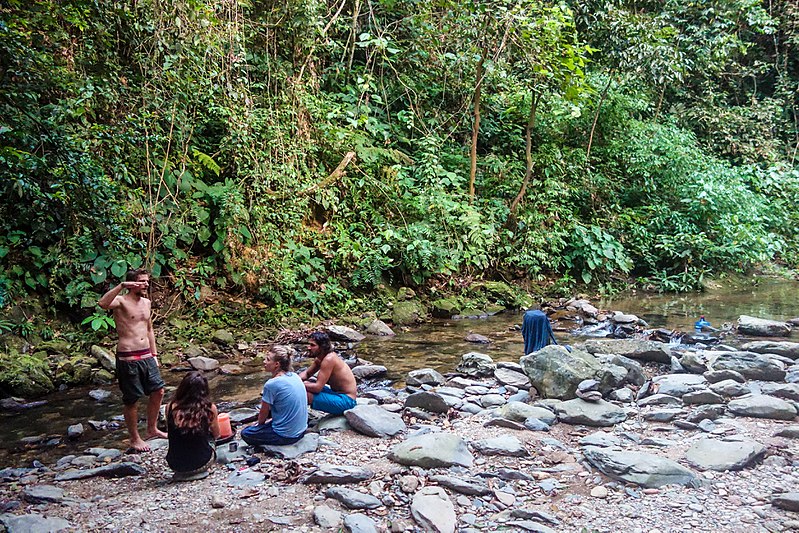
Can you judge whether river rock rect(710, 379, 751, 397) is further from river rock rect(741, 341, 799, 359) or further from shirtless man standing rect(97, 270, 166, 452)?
shirtless man standing rect(97, 270, 166, 452)

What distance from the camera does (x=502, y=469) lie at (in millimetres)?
4301

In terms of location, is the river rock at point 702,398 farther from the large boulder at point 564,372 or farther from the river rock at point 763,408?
the large boulder at point 564,372

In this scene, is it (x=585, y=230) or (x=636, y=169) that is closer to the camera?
(x=585, y=230)

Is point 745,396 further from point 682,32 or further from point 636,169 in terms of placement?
point 682,32

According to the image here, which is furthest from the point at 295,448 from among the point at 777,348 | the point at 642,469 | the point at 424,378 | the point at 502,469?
the point at 777,348

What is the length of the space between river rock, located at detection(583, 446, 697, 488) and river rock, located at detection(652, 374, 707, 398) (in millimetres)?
2088

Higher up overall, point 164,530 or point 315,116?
point 315,116

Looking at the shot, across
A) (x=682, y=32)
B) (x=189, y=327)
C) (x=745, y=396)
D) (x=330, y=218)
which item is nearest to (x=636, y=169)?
(x=682, y=32)

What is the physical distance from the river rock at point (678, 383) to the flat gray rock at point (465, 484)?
299 centimetres

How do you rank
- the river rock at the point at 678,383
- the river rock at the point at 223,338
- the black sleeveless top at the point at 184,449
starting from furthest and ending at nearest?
the river rock at the point at 223,338, the river rock at the point at 678,383, the black sleeveless top at the point at 184,449

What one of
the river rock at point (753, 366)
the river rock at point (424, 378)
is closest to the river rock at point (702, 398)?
the river rock at point (753, 366)

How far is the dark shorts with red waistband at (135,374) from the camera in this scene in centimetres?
521

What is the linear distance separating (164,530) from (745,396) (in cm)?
537

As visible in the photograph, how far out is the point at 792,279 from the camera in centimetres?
1555
